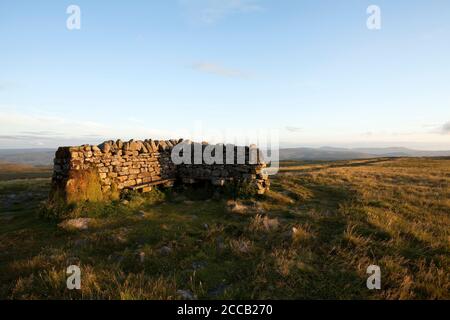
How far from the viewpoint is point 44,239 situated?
7488mm

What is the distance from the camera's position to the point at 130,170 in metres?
12.1

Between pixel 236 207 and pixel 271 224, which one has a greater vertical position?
pixel 236 207

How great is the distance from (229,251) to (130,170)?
7359 millimetres

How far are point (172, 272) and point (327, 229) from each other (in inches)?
192

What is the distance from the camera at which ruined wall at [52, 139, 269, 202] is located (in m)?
9.85

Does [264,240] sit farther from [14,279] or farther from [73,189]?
[73,189]

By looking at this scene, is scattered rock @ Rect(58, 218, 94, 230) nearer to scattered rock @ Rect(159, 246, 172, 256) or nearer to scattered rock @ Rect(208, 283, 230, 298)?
scattered rock @ Rect(159, 246, 172, 256)

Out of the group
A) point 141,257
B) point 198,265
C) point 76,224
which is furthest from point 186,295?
point 76,224

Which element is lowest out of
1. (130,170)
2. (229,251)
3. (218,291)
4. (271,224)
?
(218,291)

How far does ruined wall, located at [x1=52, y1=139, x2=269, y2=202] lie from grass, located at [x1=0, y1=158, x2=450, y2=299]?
2.87ft

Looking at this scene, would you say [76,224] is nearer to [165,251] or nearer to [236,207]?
[165,251]

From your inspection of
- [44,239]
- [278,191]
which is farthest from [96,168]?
[278,191]

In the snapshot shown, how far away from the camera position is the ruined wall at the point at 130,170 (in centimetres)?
985

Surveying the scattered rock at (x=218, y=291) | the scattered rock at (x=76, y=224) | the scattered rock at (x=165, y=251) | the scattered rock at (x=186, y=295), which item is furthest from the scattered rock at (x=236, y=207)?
the scattered rock at (x=186, y=295)
